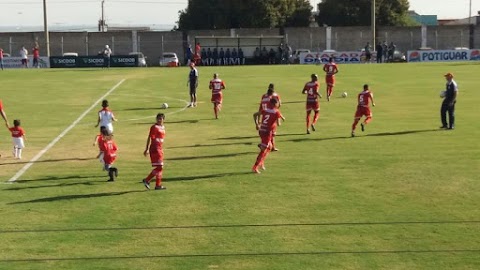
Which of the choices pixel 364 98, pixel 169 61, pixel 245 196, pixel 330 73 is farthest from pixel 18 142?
pixel 169 61

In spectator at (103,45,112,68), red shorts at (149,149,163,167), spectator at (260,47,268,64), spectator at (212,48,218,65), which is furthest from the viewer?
spectator at (260,47,268,64)

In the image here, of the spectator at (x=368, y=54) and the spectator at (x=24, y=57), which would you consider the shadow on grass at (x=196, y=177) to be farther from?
the spectator at (x=24, y=57)

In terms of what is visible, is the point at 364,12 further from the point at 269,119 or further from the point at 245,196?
the point at 245,196

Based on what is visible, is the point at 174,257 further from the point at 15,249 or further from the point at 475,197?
the point at 475,197

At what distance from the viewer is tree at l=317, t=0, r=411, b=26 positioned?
93250 mm

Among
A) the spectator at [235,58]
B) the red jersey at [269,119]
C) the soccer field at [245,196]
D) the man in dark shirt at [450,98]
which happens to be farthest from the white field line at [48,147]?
the spectator at [235,58]

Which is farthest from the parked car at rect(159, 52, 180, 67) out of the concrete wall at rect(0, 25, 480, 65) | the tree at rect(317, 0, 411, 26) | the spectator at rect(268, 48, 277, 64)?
the tree at rect(317, 0, 411, 26)

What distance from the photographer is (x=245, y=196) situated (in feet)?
49.6

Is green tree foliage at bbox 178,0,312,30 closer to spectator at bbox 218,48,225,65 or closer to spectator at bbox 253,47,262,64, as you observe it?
spectator at bbox 253,47,262,64

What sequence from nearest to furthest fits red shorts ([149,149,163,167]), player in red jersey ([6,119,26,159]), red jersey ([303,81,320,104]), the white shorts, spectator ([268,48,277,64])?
red shorts ([149,149,163,167]) → player in red jersey ([6,119,26,159]) → the white shorts → red jersey ([303,81,320,104]) → spectator ([268,48,277,64])

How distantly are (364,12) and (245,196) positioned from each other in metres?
82.5

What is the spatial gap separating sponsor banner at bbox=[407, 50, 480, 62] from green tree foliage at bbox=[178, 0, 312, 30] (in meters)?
25.7

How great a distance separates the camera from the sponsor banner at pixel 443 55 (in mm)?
68875

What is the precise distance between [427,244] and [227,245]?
11.8 feet
